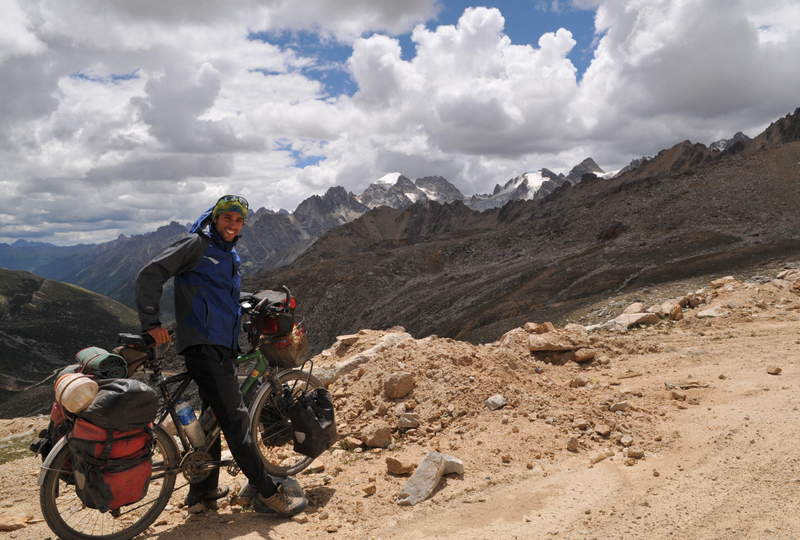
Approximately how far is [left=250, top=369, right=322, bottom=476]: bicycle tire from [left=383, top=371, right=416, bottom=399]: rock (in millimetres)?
1659

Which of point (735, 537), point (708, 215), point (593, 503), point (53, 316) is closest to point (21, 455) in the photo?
point (593, 503)

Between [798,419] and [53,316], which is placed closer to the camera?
[798,419]

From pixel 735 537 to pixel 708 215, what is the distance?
1918 inches

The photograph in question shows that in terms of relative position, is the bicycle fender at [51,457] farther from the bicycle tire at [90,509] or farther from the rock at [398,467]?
the rock at [398,467]

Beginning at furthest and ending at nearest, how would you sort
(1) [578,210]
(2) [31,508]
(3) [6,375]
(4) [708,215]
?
(3) [6,375] → (1) [578,210] → (4) [708,215] → (2) [31,508]

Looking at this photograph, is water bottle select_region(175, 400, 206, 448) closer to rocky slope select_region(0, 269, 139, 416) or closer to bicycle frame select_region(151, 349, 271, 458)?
bicycle frame select_region(151, 349, 271, 458)

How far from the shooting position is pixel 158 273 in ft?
13.6

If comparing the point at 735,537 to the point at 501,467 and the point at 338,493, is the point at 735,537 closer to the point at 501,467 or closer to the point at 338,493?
the point at 501,467

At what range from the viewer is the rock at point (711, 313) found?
11.5 m

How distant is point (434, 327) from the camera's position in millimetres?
40562

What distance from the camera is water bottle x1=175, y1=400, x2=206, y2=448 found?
4.59 m

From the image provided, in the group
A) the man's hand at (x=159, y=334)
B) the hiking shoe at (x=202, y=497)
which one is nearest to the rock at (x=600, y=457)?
the hiking shoe at (x=202, y=497)

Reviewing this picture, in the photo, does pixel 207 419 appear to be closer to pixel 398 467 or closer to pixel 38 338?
pixel 398 467

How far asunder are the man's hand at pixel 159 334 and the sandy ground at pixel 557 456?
173 cm
